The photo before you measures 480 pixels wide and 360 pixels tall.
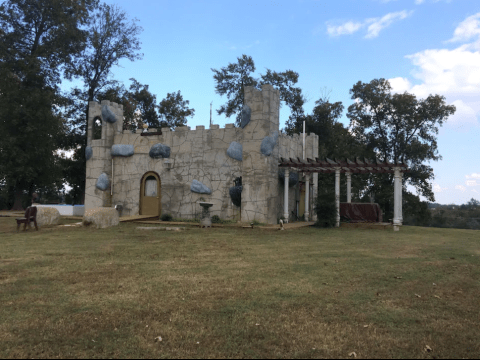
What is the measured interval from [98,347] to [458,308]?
418cm

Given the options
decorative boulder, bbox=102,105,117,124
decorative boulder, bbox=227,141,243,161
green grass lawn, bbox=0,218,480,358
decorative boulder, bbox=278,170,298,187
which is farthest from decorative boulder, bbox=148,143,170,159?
green grass lawn, bbox=0,218,480,358

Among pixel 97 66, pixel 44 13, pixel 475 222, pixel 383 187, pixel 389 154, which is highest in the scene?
pixel 44 13

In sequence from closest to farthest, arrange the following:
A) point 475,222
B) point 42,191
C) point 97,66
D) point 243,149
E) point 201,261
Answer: point 201,261 < point 243,149 < point 97,66 < point 42,191 < point 475,222

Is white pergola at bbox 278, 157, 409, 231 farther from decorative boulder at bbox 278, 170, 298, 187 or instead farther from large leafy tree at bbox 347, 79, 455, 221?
large leafy tree at bbox 347, 79, 455, 221

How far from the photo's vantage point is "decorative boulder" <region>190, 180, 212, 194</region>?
17344 millimetres

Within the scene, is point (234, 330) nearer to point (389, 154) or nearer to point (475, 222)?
point (389, 154)

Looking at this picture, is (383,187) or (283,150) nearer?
(283,150)

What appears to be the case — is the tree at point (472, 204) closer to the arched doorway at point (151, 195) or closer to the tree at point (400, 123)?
the tree at point (400, 123)

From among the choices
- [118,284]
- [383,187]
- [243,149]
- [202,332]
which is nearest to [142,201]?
[243,149]

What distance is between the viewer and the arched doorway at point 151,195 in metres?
18.4

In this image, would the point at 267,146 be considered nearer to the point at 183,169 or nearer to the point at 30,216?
the point at 183,169

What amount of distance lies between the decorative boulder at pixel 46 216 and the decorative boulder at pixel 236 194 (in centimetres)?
718

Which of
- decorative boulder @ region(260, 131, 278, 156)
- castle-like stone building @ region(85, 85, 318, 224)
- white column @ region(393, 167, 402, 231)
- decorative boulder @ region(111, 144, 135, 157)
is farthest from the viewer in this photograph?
decorative boulder @ region(111, 144, 135, 157)

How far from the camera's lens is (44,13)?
24.9 m
